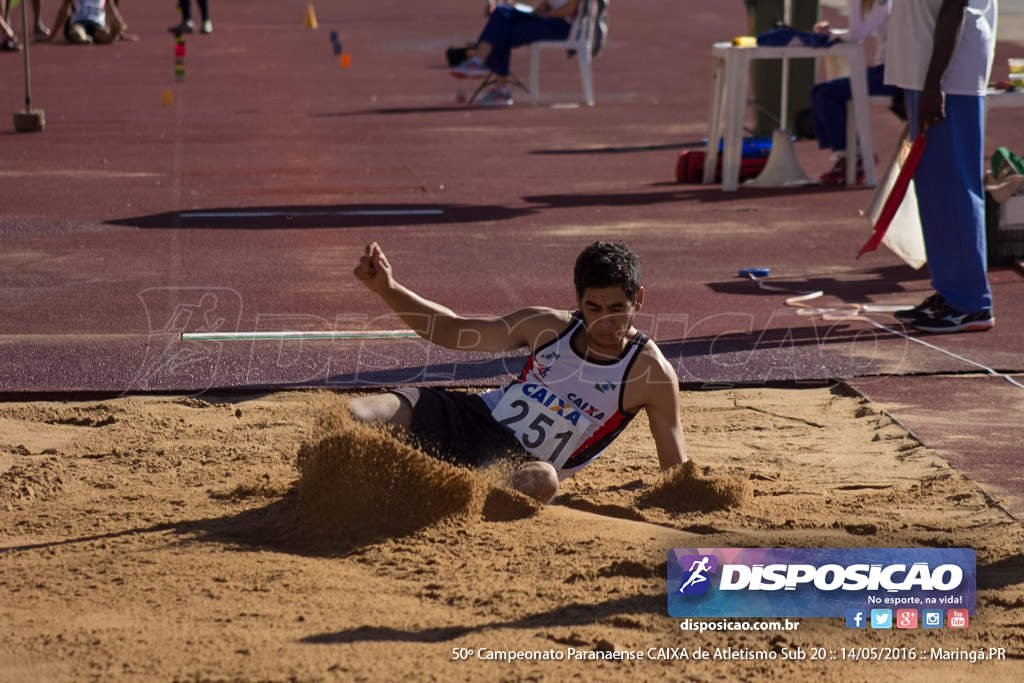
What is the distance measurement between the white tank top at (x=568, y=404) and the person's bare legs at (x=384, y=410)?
0.31 metres

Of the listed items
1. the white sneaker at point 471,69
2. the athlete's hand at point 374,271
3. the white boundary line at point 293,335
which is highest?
the white sneaker at point 471,69

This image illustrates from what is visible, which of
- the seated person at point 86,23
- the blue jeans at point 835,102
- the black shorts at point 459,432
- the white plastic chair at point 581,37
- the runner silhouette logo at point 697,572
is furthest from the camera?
the seated person at point 86,23

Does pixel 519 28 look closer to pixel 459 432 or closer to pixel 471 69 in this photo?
pixel 471 69

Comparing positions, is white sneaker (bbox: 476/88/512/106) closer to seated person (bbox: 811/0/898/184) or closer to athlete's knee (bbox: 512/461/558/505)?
seated person (bbox: 811/0/898/184)

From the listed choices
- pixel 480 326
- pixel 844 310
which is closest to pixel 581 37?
pixel 844 310

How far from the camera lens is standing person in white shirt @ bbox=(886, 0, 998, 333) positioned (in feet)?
22.2

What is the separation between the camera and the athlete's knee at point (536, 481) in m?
4.32

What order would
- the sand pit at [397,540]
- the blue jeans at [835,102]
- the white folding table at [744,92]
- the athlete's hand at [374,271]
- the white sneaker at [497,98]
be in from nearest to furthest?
the sand pit at [397,540], the athlete's hand at [374,271], the white folding table at [744,92], the blue jeans at [835,102], the white sneaker at [497,98]

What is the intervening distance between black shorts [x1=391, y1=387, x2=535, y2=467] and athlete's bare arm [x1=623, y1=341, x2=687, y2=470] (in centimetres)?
41

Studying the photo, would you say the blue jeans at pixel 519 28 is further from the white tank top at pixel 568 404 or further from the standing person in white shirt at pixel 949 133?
the white tank top at pixel 568 404

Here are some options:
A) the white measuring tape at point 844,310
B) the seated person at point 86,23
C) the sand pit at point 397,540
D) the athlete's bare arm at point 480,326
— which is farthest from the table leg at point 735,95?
the seated person at point 86,23

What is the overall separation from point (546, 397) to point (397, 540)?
75 cm

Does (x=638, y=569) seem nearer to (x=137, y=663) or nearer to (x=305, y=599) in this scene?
(x=305, y=599)

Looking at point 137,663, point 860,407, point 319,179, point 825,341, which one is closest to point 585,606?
point 137,663
